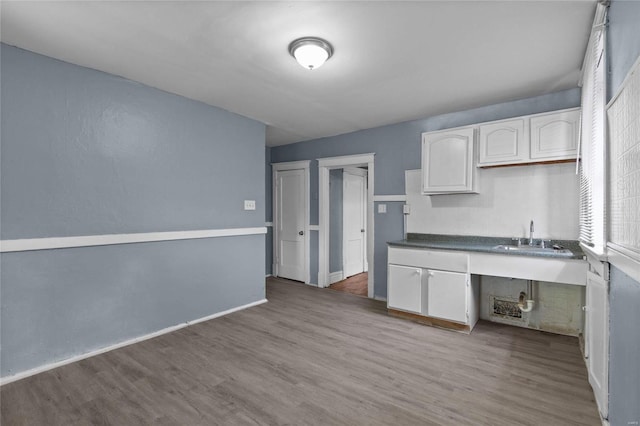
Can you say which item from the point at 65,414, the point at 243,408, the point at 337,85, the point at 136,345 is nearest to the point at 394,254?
the point at 337,85

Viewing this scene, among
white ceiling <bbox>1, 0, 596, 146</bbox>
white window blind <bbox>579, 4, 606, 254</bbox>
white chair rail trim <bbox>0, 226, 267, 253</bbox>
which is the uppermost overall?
white ceiling <bbox>1, 0, 596, 146</bbox>

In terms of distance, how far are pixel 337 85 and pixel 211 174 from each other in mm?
1747

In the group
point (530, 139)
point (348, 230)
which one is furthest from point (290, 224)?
point (530, 139)

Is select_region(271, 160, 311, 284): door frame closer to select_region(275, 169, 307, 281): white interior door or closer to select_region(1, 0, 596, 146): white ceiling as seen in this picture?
select_region(275, 169, 307, 281): white interior door

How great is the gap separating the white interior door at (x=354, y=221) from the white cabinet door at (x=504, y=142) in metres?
2.71

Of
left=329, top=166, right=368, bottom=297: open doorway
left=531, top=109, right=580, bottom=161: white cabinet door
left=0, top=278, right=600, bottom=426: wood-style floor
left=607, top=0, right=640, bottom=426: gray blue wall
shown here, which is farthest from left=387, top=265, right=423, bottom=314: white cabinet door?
left=607, top=0, right=640, bottom=426: gray blue wall

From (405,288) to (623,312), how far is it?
6.92ft

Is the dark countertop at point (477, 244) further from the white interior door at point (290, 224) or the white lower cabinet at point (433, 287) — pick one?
the white interior door at point (290, 224)

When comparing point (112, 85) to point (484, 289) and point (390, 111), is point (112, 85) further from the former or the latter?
point (484, 289)

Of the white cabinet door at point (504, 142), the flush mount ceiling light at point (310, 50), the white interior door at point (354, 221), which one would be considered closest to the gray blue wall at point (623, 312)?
the white cabinet door at point (504, 142)

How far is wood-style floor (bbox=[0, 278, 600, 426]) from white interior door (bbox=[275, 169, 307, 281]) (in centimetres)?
218

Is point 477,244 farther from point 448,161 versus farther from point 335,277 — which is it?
point 335,277

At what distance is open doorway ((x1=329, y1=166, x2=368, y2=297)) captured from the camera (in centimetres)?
533

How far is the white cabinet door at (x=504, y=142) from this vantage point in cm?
304
